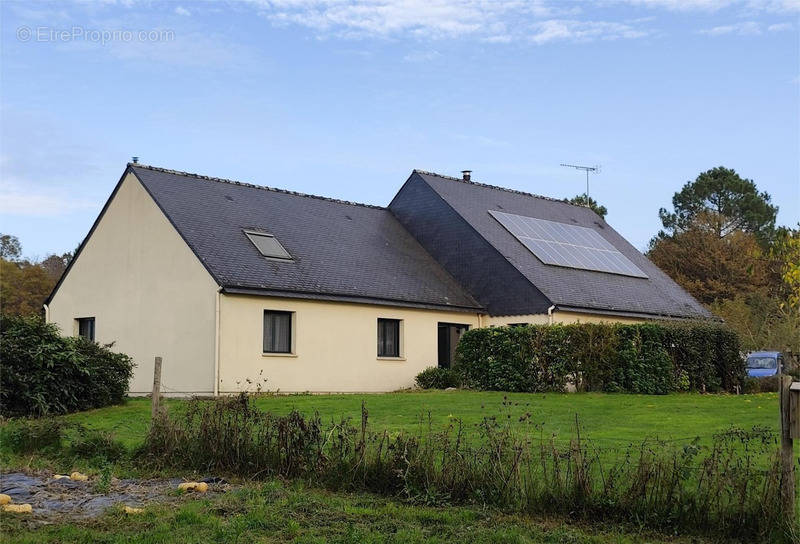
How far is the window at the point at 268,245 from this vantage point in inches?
996

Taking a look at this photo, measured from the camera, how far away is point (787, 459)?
25.5 ft

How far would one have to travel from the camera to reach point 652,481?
27.2ft

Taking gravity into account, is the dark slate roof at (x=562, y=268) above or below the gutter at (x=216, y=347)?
above

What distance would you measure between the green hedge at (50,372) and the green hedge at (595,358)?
8.94 m

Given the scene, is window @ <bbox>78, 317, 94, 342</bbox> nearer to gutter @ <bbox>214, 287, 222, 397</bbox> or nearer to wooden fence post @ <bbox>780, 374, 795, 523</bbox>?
gutter @ <bbox>214, 287, 222, 397</bbox>

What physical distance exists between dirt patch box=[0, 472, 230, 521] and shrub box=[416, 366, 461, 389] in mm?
15155

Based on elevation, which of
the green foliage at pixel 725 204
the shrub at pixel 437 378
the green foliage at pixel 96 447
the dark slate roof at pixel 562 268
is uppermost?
the green foliage at pixel 725 204

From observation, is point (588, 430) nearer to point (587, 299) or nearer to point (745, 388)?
point (745, 388)

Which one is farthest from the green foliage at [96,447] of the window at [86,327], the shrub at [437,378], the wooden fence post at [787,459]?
the window at [86,327]

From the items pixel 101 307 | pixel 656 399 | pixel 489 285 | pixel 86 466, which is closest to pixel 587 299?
pixel 489 285

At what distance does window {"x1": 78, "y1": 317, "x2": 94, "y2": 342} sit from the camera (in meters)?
27.3

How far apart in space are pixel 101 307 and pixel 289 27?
14158 millimetres

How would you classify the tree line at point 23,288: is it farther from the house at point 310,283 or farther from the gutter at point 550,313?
the gutter at point 550,313

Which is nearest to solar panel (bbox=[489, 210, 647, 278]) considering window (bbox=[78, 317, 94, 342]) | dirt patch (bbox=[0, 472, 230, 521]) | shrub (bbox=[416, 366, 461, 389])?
shrub (bbox=[416, 366, 461, 389])
